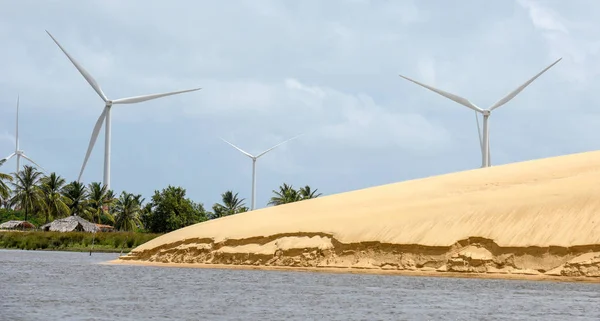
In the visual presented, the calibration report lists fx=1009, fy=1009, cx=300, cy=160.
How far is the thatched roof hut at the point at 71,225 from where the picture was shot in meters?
139

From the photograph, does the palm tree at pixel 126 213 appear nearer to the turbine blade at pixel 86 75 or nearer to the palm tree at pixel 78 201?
the palm tree at pixel 78 201

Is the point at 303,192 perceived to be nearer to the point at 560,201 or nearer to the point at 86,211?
the point at 86,211

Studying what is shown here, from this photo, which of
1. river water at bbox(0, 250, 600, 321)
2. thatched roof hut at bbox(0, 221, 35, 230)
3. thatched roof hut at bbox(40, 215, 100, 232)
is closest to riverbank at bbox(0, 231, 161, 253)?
thatched roof hut at bbox(40, 215, 100, 232)

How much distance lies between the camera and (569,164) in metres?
82.6

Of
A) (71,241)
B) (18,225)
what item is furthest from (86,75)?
(18,225)

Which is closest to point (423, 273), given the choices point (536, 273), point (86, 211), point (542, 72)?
point (536, 273)

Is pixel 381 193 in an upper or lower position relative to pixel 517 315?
upper

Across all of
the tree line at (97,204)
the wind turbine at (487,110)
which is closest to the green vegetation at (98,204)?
the tree line at (97,204)

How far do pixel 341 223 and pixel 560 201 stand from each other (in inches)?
603

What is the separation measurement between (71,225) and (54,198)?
12899 millimetres

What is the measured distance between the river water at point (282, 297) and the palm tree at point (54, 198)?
3579 inches

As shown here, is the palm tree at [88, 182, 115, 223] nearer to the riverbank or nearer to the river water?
the riverbank

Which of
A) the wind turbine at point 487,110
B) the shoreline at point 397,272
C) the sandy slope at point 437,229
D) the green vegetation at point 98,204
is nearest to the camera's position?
the shoreline at point 397,272

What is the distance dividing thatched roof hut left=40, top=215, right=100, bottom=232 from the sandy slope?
192 feet
